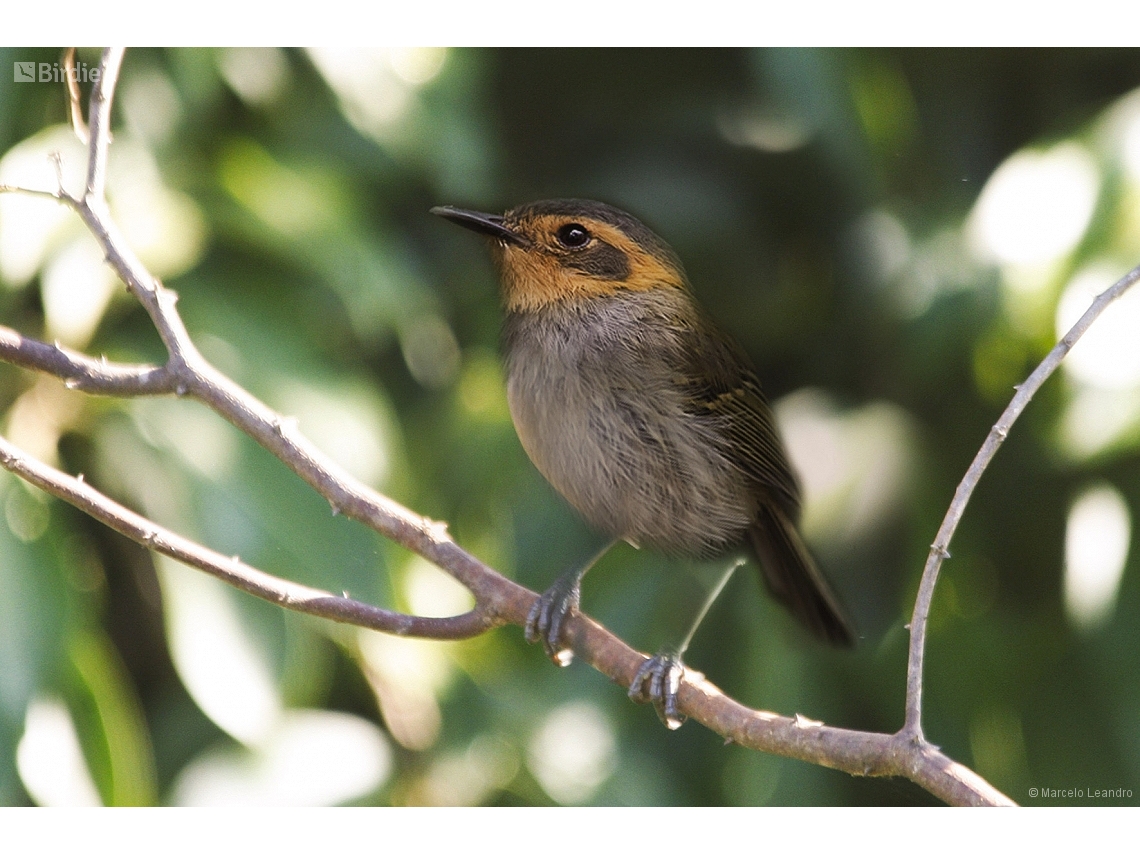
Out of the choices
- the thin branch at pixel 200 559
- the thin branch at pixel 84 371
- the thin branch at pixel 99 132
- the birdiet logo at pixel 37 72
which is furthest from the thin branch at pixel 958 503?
the birdiet logo at pixel 37 72

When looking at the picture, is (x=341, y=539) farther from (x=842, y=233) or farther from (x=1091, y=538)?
(x=1091, y=538)

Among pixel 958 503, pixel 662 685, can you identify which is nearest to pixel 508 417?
pixel 662 685

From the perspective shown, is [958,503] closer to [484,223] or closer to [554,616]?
[554,616]

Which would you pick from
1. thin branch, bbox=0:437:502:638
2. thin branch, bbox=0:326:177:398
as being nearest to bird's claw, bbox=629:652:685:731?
thin branch, bbox=0:437:502:638

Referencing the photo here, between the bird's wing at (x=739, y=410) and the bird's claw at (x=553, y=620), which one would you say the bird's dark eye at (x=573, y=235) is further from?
the bird's claw at (x=553, y=620)

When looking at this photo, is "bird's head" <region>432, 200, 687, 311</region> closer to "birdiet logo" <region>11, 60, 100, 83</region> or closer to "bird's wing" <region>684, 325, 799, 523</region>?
"bird's wing" <region>684, 325, 799, 523</region>
